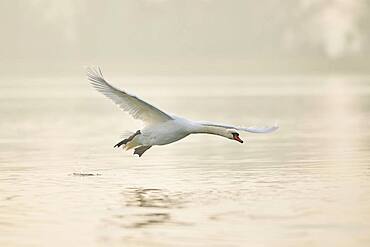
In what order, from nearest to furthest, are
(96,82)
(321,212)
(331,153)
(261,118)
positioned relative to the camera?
(321,212), (96,82), (331,153), (261,118)

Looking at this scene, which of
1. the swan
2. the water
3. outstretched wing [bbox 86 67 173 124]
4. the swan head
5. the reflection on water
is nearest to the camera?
the water

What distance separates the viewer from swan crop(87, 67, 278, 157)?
24.7 m

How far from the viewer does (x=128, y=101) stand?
82.1 feet

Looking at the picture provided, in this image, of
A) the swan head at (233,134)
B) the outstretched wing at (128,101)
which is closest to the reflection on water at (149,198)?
the outstretched wing at (128,101)

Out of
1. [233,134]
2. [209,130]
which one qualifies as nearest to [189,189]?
[209,130]

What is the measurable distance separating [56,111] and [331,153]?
25929mm

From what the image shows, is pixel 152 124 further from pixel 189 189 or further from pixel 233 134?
pixel 189 189

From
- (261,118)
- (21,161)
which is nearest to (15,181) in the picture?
(21,161)

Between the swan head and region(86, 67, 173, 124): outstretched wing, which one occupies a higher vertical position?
region(86, 67, 173, 124): outstretched wing

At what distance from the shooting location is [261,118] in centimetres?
4784

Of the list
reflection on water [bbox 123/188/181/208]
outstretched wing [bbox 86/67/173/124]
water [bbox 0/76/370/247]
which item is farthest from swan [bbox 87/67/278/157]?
reflection on water [bbox 123/188/181/208]

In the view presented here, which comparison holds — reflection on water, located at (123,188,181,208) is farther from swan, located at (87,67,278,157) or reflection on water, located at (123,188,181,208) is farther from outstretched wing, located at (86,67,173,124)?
outstretched wing, located at (86,67,173,124)

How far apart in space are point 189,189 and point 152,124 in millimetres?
1729

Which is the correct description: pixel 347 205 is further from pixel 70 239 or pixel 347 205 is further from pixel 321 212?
pixel 70 239
